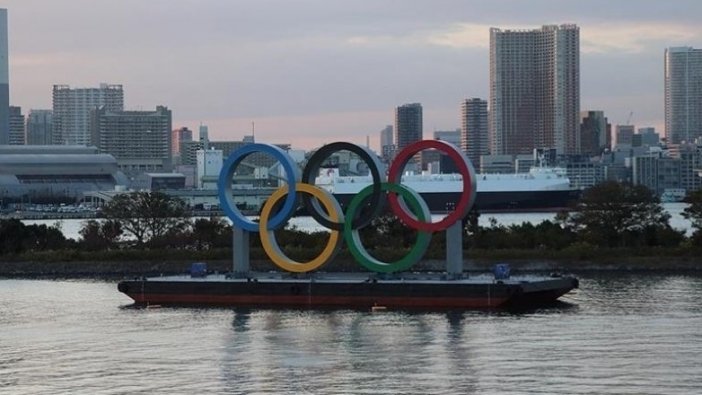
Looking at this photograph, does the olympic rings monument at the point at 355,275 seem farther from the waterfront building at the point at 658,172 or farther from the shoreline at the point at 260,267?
the waterfront building at the point at 658,172

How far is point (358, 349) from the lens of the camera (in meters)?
34.8

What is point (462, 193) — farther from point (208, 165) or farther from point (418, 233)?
point (208, 165)

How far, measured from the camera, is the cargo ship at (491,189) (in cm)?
13369

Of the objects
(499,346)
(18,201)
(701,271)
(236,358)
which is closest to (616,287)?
(701,271)

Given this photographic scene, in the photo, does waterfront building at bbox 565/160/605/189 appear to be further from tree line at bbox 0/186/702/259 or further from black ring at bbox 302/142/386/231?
A: black ring at bbox 302/142/386/231

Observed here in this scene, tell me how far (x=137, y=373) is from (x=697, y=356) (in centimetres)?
1122

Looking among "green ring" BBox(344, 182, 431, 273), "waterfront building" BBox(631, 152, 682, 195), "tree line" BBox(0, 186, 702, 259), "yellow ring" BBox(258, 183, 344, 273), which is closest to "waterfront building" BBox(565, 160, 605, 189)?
"waterfront building" BBox(631, 152, 682, 195)

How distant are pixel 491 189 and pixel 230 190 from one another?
3516 inches

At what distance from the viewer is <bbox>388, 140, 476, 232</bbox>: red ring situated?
1773 inches

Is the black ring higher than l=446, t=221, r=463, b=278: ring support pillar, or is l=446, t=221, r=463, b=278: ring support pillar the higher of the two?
the black ring

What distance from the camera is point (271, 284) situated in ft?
154

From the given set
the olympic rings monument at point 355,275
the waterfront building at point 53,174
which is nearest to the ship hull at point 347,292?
the olympic rings monument at point 355,275

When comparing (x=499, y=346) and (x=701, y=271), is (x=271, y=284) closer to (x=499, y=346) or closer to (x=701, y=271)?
(x=499, y=346)

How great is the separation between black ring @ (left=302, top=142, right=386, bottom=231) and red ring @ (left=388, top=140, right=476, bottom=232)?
0.42 metres
